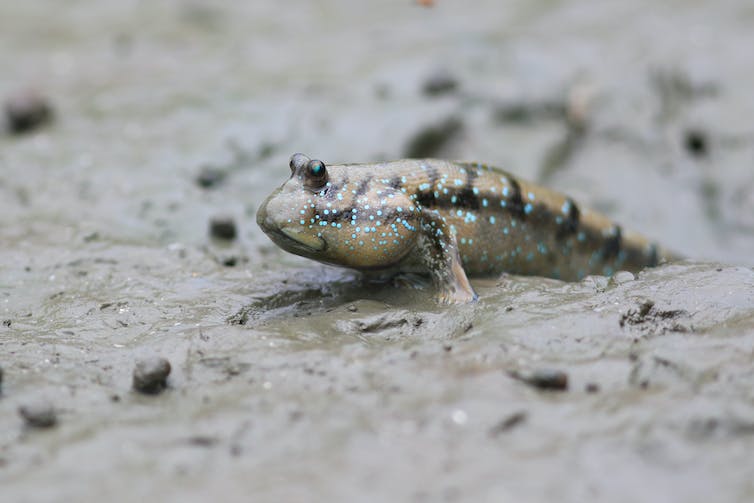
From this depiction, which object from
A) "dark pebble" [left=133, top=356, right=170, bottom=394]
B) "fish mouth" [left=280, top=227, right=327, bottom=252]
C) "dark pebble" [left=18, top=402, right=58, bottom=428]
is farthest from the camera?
"fish mouth" [left=280, top=227, right=327, bottom=252]

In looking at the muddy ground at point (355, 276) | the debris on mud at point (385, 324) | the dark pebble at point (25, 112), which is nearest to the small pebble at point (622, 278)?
the muddy ground at point (355, 276)

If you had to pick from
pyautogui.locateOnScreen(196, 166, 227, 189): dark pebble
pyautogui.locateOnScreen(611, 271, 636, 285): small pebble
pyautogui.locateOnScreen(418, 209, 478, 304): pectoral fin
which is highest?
pyautogui.locateOnScreen(196, 166, 227, 189): dark pebble

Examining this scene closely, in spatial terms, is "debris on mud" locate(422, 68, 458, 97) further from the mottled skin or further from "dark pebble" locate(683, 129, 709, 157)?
the mottled skin

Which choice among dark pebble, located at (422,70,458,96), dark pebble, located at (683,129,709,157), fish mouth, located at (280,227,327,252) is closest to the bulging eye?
fish mouth, located at (280,227,327,252)

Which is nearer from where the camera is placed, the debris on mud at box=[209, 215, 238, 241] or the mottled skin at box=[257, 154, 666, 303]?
the mottled skin at box=[257, 154, 666, 303]

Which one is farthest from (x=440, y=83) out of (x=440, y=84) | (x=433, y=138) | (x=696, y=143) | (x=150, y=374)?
(x=150, y=374)

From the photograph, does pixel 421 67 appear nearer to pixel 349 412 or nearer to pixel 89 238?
pixel 89 238
